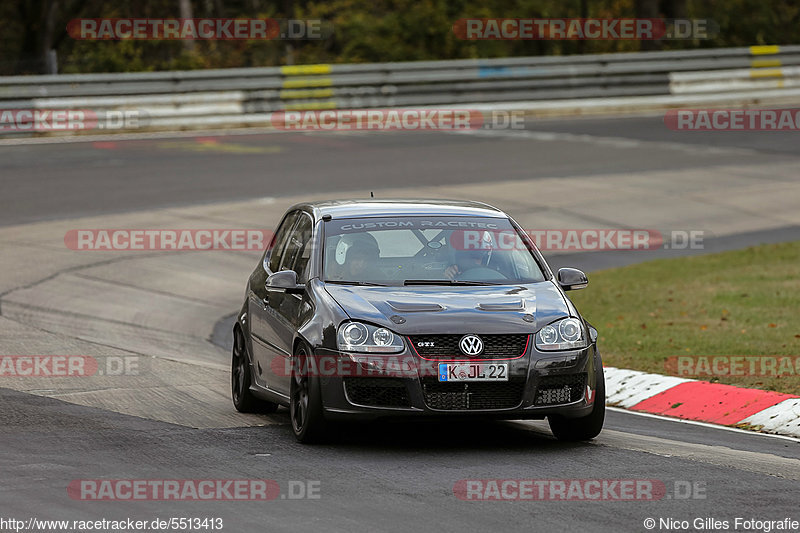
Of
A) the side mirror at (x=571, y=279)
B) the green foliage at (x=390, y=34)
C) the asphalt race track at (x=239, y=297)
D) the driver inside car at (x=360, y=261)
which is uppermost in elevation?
the green foliage at (x=390, y=34)

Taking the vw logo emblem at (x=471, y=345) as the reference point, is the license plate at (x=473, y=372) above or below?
below

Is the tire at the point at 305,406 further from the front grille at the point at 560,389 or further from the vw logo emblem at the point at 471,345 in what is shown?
the front grille at the point at 560,389

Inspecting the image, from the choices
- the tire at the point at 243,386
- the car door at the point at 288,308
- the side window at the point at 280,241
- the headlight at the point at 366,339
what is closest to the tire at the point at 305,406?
the car door at the point at 288,308

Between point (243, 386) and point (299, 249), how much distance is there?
1.12 m

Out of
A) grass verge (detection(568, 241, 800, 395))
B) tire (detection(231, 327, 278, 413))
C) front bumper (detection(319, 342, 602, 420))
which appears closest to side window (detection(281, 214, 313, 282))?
tire (detection(231, 327, 278, 413))

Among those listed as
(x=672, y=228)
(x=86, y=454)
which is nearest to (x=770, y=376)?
(x=86, y=454)

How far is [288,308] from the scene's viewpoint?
941cm

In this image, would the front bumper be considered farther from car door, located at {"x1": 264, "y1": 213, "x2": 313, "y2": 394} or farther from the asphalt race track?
car door, located at {"x1": 264, "y1": 213, "x2": 313, "y2": 394}

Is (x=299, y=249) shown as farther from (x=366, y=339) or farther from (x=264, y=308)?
(x=366, y=339)

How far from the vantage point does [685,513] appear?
6734 mm

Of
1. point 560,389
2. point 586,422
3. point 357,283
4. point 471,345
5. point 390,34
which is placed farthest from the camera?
point 390,34

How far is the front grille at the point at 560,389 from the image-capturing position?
849cm

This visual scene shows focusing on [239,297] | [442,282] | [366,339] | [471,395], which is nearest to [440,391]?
[471,395]

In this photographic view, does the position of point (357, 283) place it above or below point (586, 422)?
above
